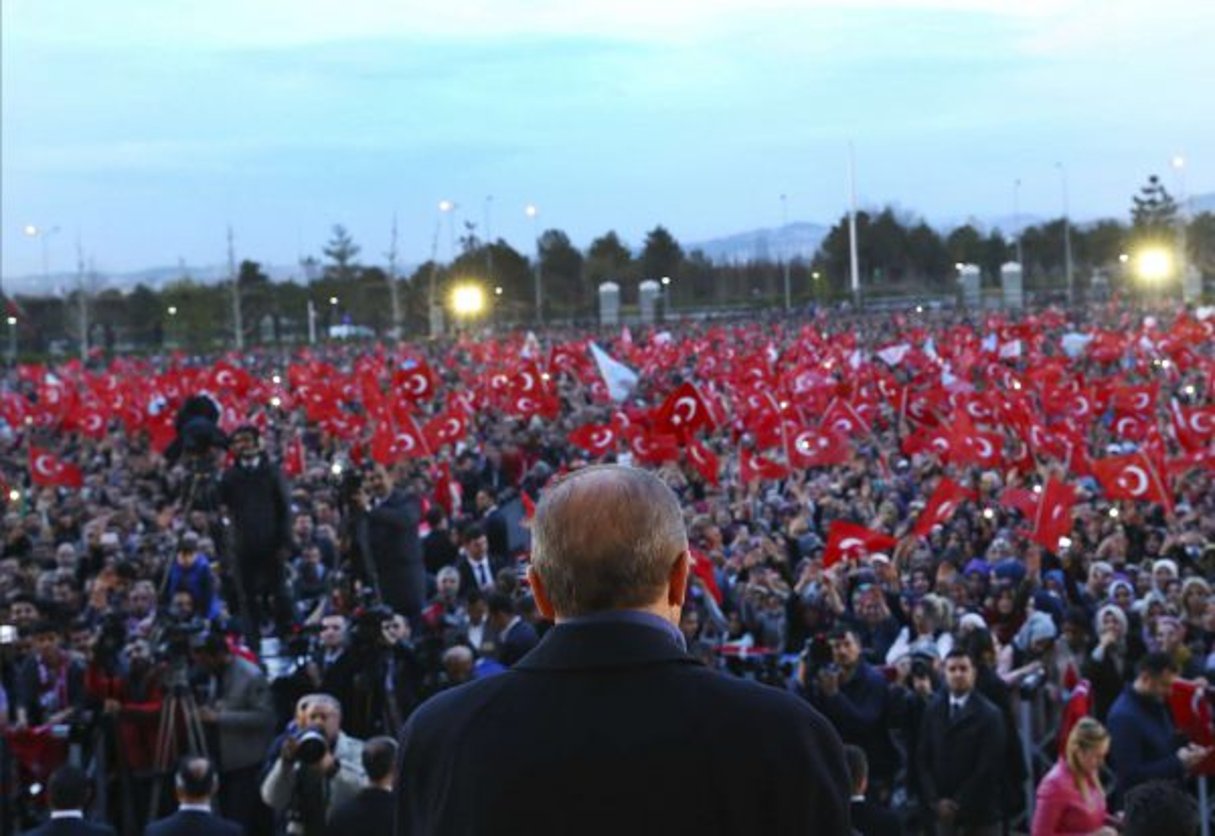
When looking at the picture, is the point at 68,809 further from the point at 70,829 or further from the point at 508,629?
the point at 508,629

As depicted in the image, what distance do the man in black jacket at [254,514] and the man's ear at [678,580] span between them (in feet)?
31.0

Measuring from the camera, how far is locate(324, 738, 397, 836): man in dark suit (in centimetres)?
635

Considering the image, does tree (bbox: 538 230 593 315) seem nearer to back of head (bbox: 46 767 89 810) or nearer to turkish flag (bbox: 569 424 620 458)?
turkish flag (bbox: 569 424 620 458)

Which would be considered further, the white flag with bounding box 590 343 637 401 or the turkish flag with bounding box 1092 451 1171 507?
the white flag with bounding box 590 343 637 401

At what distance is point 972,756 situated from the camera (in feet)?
28.7

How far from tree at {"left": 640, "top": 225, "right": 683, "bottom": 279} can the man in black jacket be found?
106 meters

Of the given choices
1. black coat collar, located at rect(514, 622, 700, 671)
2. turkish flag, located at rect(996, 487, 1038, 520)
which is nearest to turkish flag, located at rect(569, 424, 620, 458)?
turkish flag, located at rect(996, 487, 1038, 520)

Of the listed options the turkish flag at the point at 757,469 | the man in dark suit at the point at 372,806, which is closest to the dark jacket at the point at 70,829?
the man in dark suit at the point at 372,806

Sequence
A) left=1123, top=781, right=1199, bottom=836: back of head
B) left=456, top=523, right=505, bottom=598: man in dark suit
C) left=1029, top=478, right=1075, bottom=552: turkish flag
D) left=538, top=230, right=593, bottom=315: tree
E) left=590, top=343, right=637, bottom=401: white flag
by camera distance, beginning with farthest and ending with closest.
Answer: left=538, top=230, right=593, bottom=315: tree, left=590, top=343, right=637, bottom=401: white flag, left=1029, top=478, right=1075, bottom=552: turkish flag, left=456, top=523, right=505, bottom=598: man in dark suit, left=1123, top=781, right=1199, bottom=836: back of head

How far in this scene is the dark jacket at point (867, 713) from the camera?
924cm

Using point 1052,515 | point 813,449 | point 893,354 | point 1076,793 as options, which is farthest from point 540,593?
point 893,354

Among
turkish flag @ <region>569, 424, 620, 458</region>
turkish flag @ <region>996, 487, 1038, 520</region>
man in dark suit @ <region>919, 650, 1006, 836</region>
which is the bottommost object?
man in dark suit @ <region>919, 650, 1006, 836</region>

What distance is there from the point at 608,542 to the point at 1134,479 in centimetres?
1511

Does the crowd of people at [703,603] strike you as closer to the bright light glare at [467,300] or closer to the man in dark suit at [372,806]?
the man in dark suit at [372,806]
